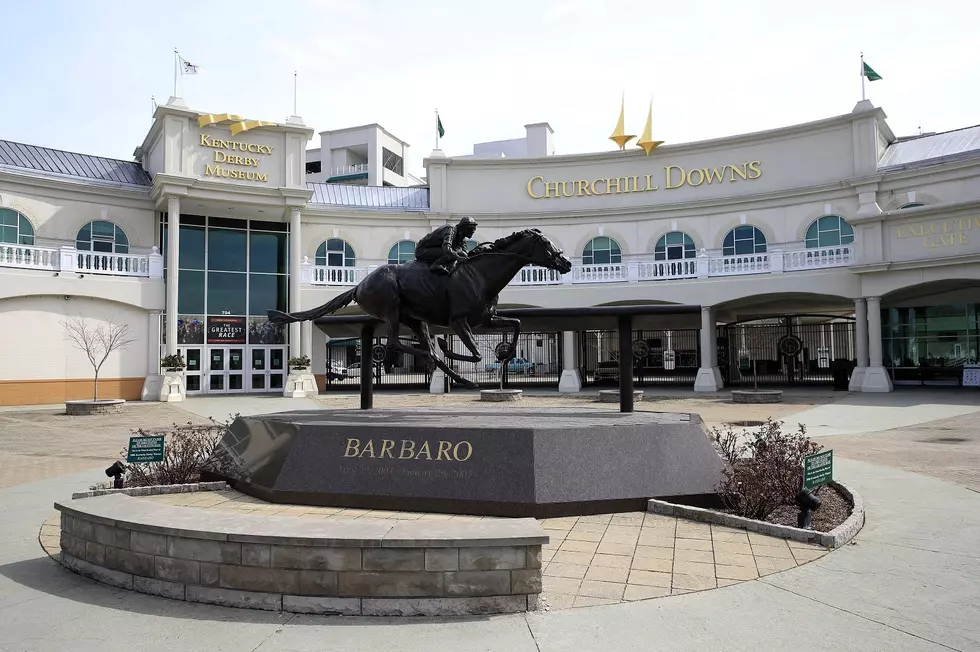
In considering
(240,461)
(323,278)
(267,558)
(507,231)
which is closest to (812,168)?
(507,231)

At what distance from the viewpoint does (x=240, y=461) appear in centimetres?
880

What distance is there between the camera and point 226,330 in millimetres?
30156

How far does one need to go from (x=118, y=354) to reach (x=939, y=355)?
1386 inches

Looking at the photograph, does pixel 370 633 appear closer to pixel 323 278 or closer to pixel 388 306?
pixel 388 306

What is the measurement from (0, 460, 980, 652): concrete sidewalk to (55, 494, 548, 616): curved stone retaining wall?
4.8 inches

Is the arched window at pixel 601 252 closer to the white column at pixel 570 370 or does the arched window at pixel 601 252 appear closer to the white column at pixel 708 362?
the white column at pixel 570 370

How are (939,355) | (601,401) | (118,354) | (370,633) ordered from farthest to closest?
(939,355) → (118,354) → (601,401) → (370,633)

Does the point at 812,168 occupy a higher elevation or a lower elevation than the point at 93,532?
higher

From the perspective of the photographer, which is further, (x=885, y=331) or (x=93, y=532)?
(x=885, y=331)

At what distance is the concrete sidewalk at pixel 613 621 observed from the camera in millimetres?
4090

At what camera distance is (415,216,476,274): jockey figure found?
9.54 metres

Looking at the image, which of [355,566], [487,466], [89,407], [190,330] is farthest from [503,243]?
[190,330]

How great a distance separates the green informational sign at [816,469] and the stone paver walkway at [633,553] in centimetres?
79

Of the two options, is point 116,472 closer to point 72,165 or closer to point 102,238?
point 102,238
